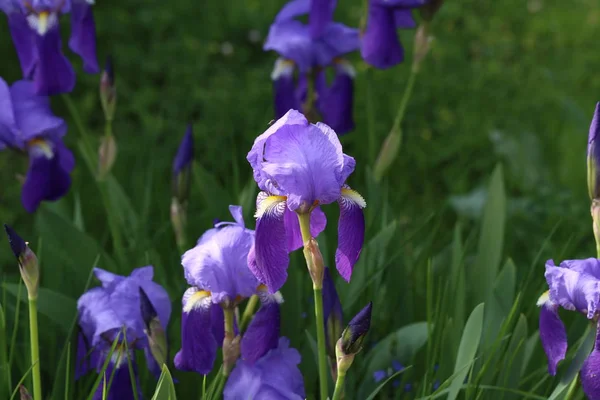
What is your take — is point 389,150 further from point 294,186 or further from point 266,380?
point 294,186

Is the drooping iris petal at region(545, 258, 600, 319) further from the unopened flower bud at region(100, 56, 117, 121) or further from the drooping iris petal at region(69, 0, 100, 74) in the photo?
the drooping iris petal at region(69, 0, 100, 74)

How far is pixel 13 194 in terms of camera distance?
338 cm

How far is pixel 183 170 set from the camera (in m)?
2.08

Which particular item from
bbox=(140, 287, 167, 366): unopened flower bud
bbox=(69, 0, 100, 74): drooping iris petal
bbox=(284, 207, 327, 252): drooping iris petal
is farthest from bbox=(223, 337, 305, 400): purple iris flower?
bbox=(69, 0, 100, 74): drooping iris petal

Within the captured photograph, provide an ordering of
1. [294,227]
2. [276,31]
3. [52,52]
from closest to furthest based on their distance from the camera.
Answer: [294,227], [52,52], [276,31]

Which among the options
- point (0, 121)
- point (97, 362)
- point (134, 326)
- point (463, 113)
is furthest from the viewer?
point (463, 113)

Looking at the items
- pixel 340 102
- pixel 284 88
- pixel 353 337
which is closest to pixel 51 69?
pixel 284 88

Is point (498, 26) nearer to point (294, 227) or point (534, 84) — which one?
point (534, 84)

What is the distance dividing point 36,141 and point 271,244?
108 centimetres

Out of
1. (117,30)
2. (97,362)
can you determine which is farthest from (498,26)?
(97,362)

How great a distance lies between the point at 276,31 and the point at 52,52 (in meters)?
0.67

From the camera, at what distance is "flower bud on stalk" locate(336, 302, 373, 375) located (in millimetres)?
1287

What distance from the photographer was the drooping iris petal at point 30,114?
2113mm

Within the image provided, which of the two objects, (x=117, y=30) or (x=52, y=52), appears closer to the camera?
(x=52, y=52)
